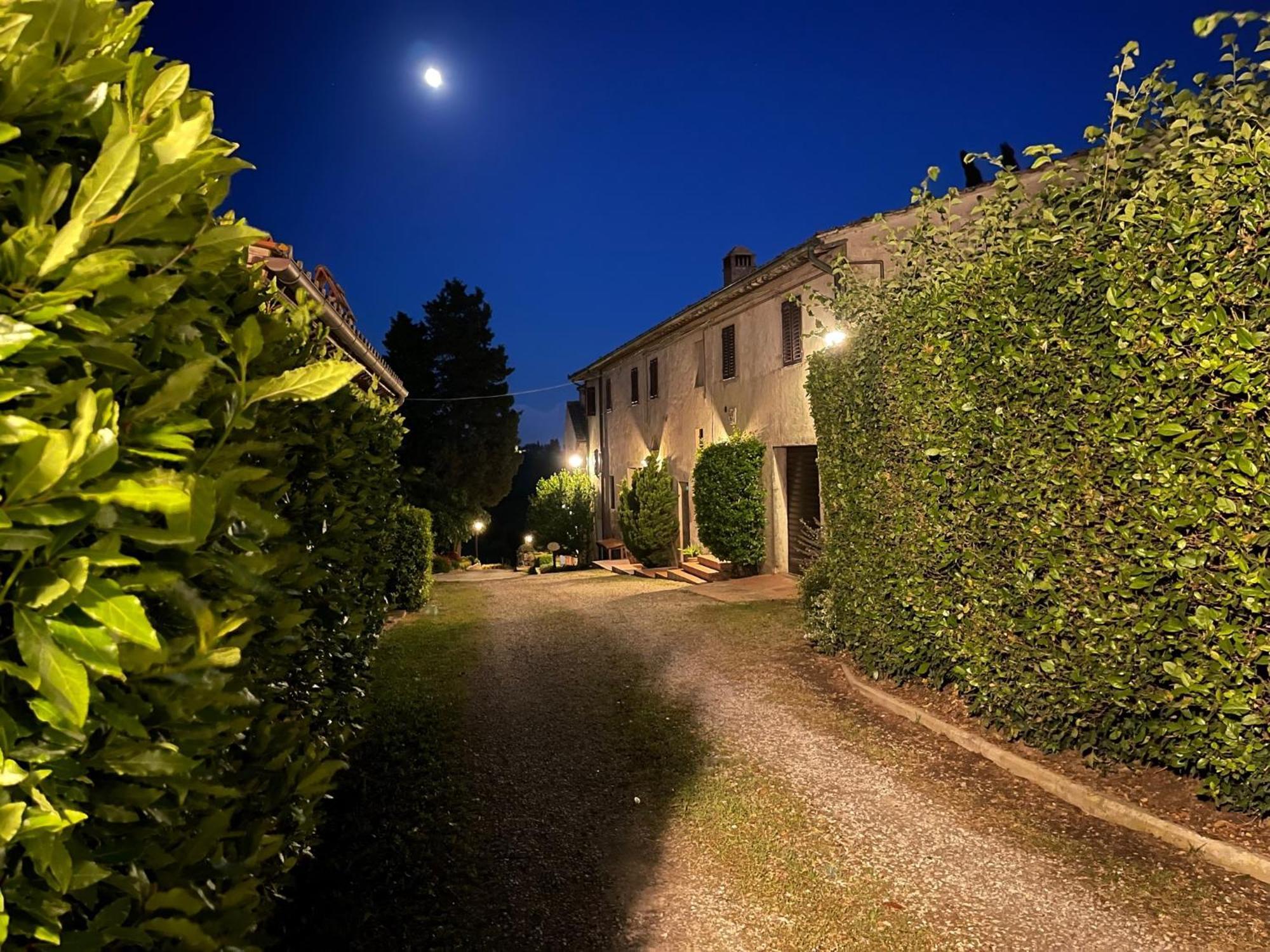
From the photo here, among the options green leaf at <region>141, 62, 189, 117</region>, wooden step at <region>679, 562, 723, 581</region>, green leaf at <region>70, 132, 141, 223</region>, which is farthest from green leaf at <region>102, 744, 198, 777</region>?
wooden step at <region>679, 562, 723, 581</region>

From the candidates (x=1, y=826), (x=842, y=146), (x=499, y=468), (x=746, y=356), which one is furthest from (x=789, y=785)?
(x=842, y=146)

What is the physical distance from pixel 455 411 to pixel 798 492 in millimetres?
21143

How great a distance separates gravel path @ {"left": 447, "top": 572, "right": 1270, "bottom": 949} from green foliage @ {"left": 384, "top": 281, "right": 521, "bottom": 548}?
25.0 metres

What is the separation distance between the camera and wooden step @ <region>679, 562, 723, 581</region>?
16422mm

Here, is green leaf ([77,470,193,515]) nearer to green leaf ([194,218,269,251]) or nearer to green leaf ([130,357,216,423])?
green leaf ([130,357,216,423])

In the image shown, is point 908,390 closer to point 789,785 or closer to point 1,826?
point 789,785

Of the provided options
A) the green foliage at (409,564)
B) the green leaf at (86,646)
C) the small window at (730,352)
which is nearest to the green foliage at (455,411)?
the small window at (730,352)

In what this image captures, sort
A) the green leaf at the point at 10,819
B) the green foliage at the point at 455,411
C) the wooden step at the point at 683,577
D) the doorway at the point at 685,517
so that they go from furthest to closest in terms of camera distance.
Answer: the green foliage at the point at 455,411
the doorway at the point at 685,517
the wooden step at the point at 683,577
the green leaf at the point at 10,819

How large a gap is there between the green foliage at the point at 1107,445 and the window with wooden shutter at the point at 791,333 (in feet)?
26.0

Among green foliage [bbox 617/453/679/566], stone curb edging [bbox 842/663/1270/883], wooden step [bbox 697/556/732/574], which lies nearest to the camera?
stone curb edging [bbox 842/663/1270/883]

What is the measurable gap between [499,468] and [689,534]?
50.1 ft

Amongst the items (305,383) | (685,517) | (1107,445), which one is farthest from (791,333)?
(305,383)

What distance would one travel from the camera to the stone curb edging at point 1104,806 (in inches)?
151

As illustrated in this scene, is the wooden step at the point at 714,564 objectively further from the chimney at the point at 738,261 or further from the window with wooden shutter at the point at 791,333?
the chimney at the point at 738,261
